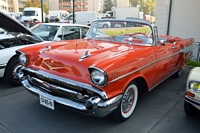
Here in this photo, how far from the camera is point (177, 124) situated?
2.90 metres

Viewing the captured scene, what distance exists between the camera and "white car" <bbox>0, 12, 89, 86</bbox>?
157 inches

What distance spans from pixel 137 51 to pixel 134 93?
697mm

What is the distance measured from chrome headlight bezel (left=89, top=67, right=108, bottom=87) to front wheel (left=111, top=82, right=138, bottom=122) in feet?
1.94

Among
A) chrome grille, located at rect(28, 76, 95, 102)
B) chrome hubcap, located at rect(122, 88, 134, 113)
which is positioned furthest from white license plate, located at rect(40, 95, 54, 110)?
chrome hubcap, located at rect(122, 88, 134, 113)

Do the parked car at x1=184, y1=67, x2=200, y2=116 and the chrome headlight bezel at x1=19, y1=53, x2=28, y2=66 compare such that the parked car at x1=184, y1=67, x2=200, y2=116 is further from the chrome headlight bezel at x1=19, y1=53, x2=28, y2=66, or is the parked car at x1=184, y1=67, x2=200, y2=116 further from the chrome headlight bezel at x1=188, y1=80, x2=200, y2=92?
the chrome headlight bezel at x1=19, y1=53, x2=28, y2=66

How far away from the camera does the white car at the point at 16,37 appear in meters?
3.98

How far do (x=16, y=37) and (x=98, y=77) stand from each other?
363 centimetres

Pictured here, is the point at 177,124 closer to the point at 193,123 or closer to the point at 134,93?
the point at 193,123

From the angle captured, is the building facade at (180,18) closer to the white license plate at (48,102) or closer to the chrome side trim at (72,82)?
the chrome side trim at (72,82)

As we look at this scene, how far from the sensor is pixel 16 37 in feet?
16.3

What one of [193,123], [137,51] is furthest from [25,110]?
[193,123]

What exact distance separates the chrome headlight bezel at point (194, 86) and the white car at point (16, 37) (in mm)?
2946

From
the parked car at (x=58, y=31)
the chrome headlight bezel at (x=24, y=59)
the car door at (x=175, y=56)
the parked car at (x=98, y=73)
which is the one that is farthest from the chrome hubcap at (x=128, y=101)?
the parked car at (x=58, y=31)

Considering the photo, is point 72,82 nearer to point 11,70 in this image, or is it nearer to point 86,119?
point 86,119
